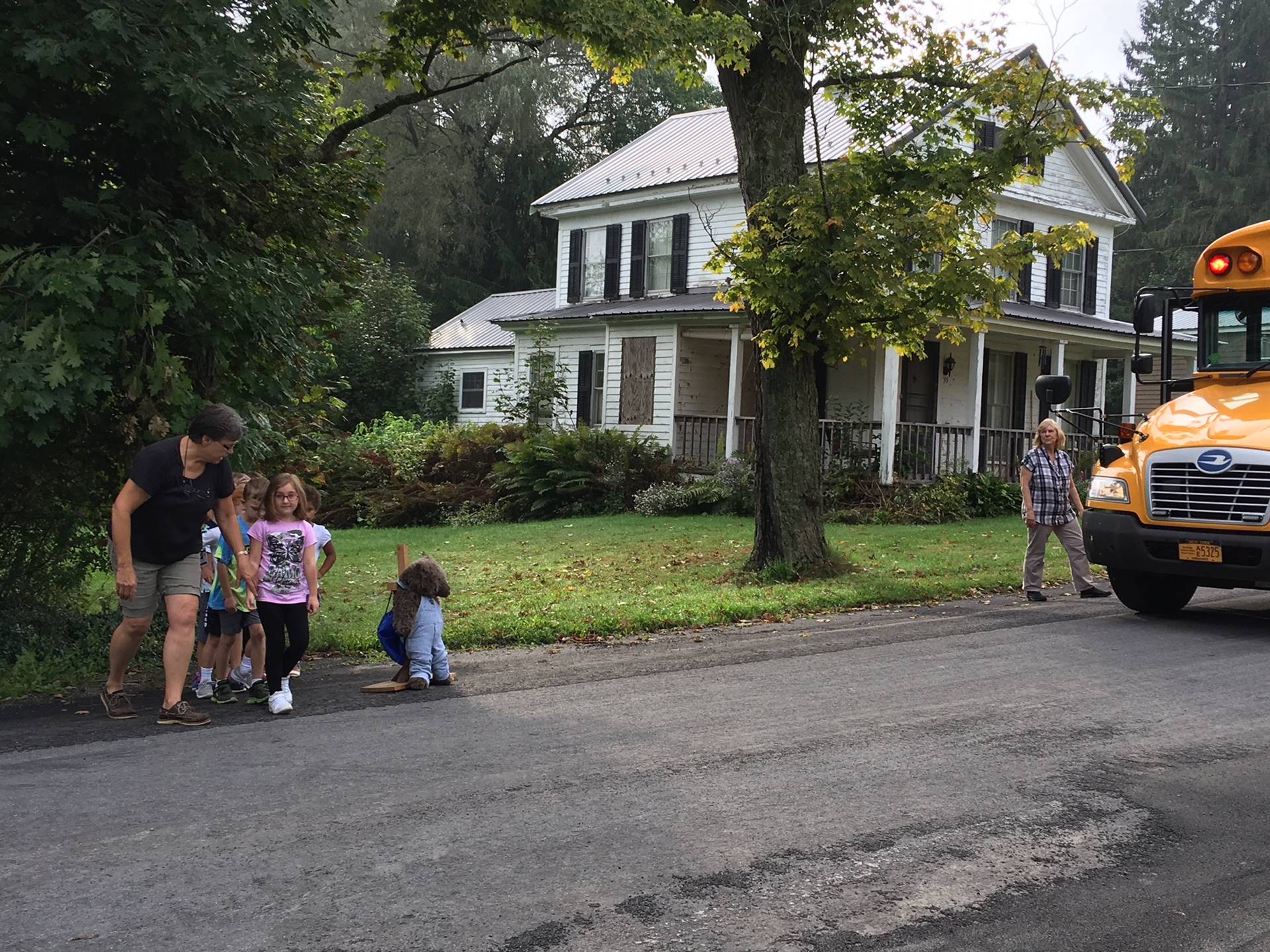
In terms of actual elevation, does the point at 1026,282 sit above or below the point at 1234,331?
above

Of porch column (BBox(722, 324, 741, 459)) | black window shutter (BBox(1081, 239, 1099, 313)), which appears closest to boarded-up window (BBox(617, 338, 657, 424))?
porch column (BBox(722, 324, 741, 459))

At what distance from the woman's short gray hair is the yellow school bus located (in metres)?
7.19

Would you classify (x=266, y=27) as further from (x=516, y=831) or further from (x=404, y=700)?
(x=516, y=831)

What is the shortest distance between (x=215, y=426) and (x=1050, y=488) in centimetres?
844

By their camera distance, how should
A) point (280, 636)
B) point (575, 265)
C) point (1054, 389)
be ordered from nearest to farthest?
point (280, 636)
point (1054, 389)
point (575, 265)

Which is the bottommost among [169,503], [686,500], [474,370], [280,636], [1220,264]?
[280,636]

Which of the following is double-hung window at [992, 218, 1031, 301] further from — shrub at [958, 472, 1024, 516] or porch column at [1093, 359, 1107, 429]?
shrub at [958, 472, 1024, 516]

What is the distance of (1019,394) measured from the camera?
27484mm

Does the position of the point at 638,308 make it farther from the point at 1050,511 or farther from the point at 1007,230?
the point at 1050,511

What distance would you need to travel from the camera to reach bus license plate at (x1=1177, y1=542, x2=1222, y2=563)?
30.8ft

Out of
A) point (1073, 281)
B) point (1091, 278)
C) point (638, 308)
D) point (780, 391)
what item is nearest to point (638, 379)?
point (638, 308)

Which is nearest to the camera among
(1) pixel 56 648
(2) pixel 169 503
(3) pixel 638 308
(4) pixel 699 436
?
(2) pixel 169 503

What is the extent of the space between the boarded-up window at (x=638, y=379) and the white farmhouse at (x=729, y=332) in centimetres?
3

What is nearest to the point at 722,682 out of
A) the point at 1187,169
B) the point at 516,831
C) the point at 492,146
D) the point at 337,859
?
the point at 516,831
